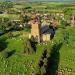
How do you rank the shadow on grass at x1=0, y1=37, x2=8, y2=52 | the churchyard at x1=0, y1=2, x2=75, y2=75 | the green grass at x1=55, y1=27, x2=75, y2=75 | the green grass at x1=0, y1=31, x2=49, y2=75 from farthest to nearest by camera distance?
the shadow on grass at x1=0, y1=37, x2=8, y2=52 → the green grass at x1=55, y1=27, x2=75, y2=75 → the green grass at x1=0, y1=31, x2=49, y2=75 → the churchyard at x1=0, y1=2, x2=75, y2=75

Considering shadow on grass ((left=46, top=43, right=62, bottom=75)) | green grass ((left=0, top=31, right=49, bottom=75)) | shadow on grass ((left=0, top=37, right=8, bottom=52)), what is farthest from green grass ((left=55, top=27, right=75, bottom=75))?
shadow on grass ((left=0, top=37, right=8, bottom=52))

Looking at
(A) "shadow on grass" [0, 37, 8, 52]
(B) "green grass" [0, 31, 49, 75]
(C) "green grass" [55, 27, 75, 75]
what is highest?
(C) "green grass" [55, 27, 75, 75]

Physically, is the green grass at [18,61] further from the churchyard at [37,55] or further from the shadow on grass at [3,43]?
the shadow on grass at [3,43]

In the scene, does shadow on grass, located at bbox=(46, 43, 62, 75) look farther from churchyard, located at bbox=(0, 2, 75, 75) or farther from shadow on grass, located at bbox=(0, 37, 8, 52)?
shadow on grass, located at bbox=(0, 37, 8, 52)

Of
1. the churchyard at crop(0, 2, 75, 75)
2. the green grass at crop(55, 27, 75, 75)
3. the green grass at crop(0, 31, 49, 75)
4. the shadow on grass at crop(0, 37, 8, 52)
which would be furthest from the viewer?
the shadow on grass at crop(0, 37, 8, 52)

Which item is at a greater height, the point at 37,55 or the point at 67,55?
the point at 67,55

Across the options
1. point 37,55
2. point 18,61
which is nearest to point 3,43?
point 37,55

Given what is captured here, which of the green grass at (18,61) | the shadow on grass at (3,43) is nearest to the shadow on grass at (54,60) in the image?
the green grass at (18,61)

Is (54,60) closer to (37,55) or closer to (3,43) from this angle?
(37,55)

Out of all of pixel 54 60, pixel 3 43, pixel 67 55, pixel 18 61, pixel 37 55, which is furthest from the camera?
pixel 3 43
